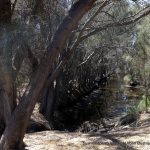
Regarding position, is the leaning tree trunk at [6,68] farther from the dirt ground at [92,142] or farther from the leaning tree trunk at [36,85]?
the dirt ground at [92,142]

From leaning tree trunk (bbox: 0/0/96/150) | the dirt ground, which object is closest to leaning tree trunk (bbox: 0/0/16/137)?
leaning tree trunk (bbox: 0/0/96/150)

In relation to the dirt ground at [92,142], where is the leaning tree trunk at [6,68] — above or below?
above

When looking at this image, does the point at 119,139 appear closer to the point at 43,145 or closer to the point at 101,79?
the point at 43,145

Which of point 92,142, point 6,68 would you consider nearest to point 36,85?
point 6,68

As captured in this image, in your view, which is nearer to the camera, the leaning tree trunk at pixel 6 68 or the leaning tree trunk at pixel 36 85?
the leaning tree trunk at pixel 36 85

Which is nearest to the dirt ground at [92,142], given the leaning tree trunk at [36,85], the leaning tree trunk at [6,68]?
the leaning tree trunk at [36,85]

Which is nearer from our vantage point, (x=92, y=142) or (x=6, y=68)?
(x=6, y=68)

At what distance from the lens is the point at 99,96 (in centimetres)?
3422

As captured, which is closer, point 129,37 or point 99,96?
point 129,37

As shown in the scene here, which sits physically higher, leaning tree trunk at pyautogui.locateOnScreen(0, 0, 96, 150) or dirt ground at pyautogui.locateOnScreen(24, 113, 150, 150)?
leaning tree trunk at pyautogui.locateOnScreen(0, 0, 96, 150)

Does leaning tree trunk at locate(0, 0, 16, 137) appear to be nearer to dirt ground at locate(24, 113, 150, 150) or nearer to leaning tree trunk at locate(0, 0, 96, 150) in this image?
leaning tree trunk at locate(0, 0, 96, 150)

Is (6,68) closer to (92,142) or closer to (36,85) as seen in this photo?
(36,85)

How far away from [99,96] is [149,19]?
15.3 m

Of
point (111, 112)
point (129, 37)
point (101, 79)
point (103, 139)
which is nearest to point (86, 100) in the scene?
point (111, 112)
